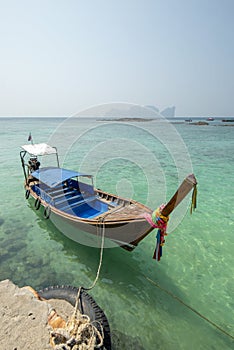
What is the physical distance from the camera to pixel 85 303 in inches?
165

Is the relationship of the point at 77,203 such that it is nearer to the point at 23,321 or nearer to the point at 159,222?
the point at 159,222

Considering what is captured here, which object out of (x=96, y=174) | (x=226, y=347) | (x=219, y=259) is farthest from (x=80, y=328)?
(x=96, y=174)

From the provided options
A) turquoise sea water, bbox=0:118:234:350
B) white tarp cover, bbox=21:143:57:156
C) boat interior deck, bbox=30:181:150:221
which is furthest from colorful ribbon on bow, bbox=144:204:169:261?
white tarp cover, bbox=21:143:57:156

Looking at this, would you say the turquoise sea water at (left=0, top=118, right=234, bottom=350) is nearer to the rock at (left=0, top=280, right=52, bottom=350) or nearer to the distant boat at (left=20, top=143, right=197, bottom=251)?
the distant boat at (left=20, top=143, right=197, bottom=251)

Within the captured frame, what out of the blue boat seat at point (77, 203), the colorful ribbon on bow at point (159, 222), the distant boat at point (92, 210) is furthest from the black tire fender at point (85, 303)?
the blue boat seat at point (77, 203)

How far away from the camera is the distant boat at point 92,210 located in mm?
5705

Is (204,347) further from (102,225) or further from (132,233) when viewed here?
(102,225)

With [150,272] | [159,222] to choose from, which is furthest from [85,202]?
[159,222]

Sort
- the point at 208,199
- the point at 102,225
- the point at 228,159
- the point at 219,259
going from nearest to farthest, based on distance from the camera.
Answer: the point at 102,225
the point at 219,259
the point at 208,199
the point at 228,159

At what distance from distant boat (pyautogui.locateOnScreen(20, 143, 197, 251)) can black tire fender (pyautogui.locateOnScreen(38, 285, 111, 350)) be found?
225 centimetres

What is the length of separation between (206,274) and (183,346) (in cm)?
263

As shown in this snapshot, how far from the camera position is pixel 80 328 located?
328cm

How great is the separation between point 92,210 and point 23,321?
230 inches

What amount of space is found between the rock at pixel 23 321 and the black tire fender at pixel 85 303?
0.57 meters
